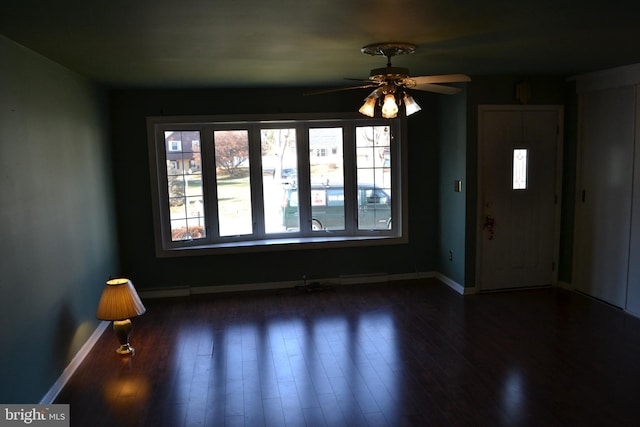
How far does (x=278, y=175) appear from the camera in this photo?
5797mm

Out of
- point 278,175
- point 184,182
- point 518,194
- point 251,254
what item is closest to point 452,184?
point 518,194

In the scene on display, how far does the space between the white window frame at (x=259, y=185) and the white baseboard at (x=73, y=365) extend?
1.27 meters

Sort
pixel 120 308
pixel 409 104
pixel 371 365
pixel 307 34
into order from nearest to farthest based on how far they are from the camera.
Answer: pixel 307 34 < pixel 409 104 < pixel 371 365 < pixel 120 308

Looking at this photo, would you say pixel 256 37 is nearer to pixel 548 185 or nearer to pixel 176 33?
pixel 176 33

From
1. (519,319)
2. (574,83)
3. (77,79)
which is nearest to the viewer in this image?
(77,79)

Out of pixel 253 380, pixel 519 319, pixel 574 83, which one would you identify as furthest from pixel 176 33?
pixel 574 83

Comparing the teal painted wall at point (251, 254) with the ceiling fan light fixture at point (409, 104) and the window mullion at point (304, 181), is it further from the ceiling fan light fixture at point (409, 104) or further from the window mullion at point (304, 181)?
the ceiling fan light fixture at point (409, 104)

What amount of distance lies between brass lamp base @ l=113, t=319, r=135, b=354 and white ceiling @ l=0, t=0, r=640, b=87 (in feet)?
6.84

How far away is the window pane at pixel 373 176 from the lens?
5.87m

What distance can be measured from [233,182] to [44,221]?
2548mm

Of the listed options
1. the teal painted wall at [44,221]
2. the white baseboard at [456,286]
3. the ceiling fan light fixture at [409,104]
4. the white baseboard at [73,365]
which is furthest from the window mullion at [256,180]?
the ceiling fan light fixture at [409,104]

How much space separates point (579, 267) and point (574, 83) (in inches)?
77.1

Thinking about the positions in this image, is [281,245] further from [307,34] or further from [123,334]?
[307,34]

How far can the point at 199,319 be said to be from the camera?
191 inches
